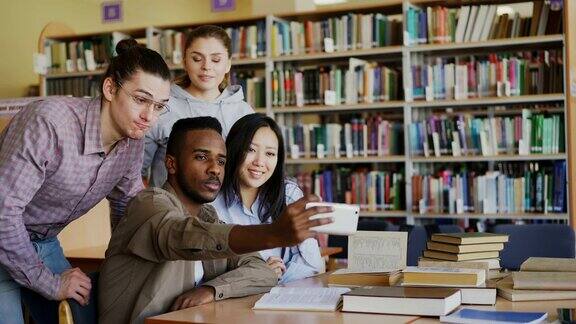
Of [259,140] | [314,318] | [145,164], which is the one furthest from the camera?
[145,164]

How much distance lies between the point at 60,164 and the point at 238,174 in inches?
33.1

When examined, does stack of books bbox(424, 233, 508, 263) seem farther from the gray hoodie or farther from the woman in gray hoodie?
the woman in gray hoodie

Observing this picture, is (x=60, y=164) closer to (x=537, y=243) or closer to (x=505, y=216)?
(x=537, y=243)

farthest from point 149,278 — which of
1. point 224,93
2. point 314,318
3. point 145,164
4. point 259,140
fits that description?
point 224,93

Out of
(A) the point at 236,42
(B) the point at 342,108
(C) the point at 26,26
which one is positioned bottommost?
(B) the point at 342,108

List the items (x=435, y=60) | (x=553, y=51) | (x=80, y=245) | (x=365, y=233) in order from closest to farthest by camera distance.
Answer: (x=365, y=233) → (x=80, y=245) → (x=553, y=51) → (x=435, y=60)

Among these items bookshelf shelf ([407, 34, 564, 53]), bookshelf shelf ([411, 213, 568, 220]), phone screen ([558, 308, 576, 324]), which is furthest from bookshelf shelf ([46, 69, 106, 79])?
phone screen ([558, 308, 576, 324])

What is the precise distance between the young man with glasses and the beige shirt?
0.34 ft

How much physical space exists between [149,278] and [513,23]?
453 cm

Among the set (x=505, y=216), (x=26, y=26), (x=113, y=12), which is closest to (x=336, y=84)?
(x=505, y=216)

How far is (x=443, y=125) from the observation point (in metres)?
6.19

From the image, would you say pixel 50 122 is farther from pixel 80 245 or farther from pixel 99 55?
pixel 99 55

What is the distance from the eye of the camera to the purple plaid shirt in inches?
90.6

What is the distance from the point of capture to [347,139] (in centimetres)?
649
